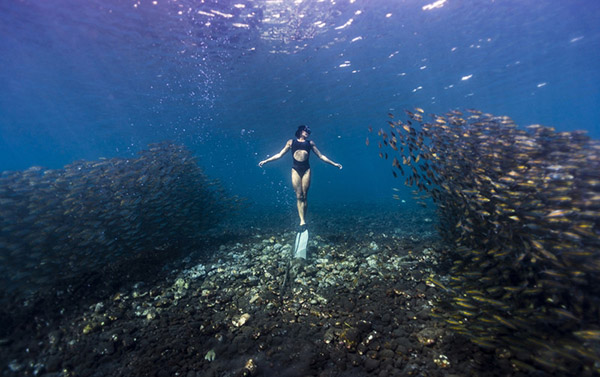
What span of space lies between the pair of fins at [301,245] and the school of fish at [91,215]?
4.21 m

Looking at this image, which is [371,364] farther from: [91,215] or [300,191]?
[91,215]

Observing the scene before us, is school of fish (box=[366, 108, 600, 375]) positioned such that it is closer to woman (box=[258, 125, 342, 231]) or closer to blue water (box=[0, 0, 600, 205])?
woman (box=[258, 125, 342, 231])

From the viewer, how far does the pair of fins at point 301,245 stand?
7.26 m

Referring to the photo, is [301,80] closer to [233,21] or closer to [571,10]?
[233,21]

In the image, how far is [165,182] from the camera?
8.55 m

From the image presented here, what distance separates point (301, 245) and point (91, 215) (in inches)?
236

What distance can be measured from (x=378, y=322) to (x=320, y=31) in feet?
48.0

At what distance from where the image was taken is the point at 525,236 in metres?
3.69

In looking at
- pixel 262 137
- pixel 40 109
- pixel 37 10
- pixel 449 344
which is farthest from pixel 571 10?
pixel 40 109

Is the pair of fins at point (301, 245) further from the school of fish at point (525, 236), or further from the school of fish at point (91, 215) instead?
the school of fish at point (91, 215)

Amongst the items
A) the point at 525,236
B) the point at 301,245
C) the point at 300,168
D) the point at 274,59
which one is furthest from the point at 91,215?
the point at 274,59

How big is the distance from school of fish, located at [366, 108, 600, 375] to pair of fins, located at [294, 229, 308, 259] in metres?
3.54

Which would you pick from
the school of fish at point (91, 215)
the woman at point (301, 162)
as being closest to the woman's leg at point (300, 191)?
the woman at point (301, 162)

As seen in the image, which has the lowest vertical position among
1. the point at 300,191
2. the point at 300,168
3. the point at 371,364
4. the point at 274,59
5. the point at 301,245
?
the point at 371,364
